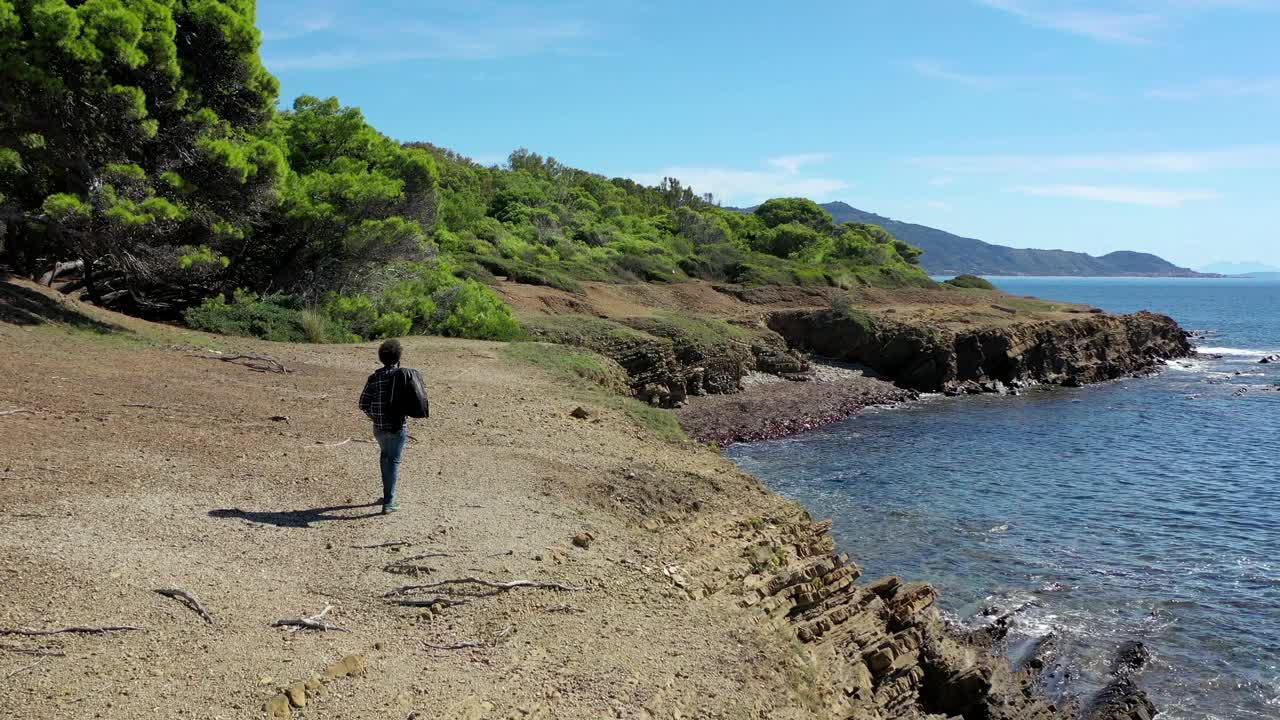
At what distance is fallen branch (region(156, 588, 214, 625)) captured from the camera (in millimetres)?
6172

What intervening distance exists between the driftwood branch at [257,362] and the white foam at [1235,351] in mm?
54412

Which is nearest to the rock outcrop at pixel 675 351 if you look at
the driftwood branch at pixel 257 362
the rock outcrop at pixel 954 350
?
the rock outcrop at pixel 954 350

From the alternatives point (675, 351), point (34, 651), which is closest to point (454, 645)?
point (34, 651)

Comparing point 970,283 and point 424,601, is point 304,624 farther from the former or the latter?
point 970,283

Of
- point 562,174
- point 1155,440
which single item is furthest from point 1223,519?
point 562,174

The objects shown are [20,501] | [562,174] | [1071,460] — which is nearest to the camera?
[20,501]

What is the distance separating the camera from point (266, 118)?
63.0 ft

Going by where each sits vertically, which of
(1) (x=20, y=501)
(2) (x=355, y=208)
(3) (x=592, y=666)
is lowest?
(3) (x=592, y=666)

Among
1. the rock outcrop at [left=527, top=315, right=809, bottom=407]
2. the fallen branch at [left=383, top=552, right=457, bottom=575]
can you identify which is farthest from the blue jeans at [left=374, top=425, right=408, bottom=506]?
the rock outcrop at [left=527, top=315, right=809, bottom=407]

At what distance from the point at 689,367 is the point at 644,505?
61.5 feet

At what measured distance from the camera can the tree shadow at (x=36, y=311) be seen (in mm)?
15070

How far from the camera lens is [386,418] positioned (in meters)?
8.54

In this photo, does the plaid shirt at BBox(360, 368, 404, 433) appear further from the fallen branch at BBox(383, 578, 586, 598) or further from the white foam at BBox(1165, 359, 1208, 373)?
the white foam at BBox(1165, 359, 1208, 373)

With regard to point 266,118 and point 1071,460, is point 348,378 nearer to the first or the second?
point 266,118
